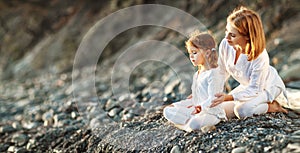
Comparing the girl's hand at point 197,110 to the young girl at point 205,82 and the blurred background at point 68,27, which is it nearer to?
the young girl at point 205,82

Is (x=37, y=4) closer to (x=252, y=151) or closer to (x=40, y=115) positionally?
Answer: (x=40, y=115)

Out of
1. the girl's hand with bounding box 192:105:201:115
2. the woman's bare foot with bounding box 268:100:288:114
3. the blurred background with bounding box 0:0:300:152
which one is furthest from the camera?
the blurred background with bounding box 0:0:300:152

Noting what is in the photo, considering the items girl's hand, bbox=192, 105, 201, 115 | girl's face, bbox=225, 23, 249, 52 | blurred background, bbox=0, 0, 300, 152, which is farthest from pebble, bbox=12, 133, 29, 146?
girl's face, bbox=225, 23, 249, 52

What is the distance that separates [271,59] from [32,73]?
17.9ft

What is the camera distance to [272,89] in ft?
14.1

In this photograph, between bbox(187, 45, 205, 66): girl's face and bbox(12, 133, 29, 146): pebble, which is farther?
bbox(12, 133, 29, 146): pebble

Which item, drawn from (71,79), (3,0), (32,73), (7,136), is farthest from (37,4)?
(7,136)

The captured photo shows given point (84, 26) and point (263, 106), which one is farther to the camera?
point (84, 26)

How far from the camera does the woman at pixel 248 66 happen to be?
4.11 m

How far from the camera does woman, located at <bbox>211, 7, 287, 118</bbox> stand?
4.11m

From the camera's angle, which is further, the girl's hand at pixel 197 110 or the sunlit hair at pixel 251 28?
the girl's hand at pixel 197 110

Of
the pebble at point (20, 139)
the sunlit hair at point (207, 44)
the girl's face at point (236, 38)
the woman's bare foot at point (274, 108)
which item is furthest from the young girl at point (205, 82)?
the pebble at point (20, 139)

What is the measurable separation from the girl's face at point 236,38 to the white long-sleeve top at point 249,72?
0.09 meters

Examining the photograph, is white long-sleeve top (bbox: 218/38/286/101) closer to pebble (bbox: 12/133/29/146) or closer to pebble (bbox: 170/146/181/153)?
pebble (bbox: 170/146/181/153)
